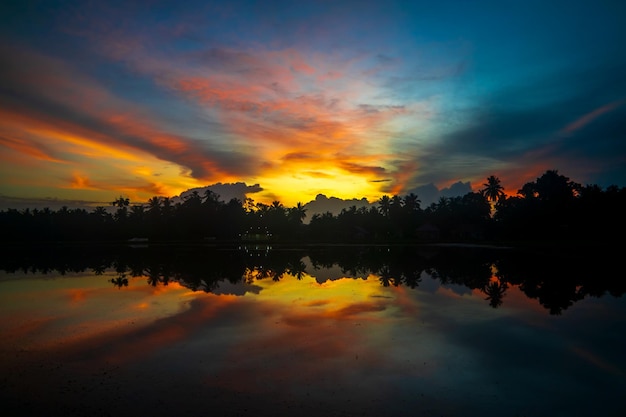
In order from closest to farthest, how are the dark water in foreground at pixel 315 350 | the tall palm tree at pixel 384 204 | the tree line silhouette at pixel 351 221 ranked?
the dark water in foreground at pixel 315 350 < the tree line silhouette at pixel 351 221 < the tall palm tree at pixel 384 204

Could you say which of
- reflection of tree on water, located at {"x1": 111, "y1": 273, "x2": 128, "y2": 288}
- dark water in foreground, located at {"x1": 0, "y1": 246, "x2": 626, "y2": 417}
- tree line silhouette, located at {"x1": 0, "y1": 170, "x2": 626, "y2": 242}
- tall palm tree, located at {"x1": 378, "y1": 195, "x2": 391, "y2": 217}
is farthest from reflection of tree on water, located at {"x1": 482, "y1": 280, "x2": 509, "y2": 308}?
tall palm tree, located at {"x1": 378, "y1": 195, "x2": 391, "y2": 217}

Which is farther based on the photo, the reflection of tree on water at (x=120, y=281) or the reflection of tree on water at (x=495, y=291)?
the reflection of tree on water at (x=120, y=281)

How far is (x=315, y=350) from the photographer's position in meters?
13.0

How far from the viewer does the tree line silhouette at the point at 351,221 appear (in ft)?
289

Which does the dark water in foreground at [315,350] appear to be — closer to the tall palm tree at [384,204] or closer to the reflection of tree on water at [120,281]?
the reflection of tree on water at [120,281]

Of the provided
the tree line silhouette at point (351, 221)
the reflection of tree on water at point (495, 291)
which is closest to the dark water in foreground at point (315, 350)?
the reflection of tree on water at point (495, 291)

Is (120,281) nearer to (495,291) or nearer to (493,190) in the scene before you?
(495,291)

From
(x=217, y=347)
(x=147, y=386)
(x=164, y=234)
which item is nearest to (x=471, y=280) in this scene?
(x=217, y=347)

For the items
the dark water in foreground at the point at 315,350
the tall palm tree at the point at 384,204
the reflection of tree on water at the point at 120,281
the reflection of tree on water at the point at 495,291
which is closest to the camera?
the dark water in foreground at the point at 315,350

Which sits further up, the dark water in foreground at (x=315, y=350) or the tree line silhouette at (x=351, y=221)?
the tree line silhouette at (x=351, y=221)

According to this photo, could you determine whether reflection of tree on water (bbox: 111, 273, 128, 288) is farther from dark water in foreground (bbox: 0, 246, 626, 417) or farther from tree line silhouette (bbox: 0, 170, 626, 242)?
tree line silhouette (bbox: 0, 170, 626, 242)

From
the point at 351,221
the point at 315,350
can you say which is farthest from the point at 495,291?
the point at 351,221

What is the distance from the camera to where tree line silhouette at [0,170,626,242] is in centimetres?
8819

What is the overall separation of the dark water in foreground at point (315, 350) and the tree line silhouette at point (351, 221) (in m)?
69.0
